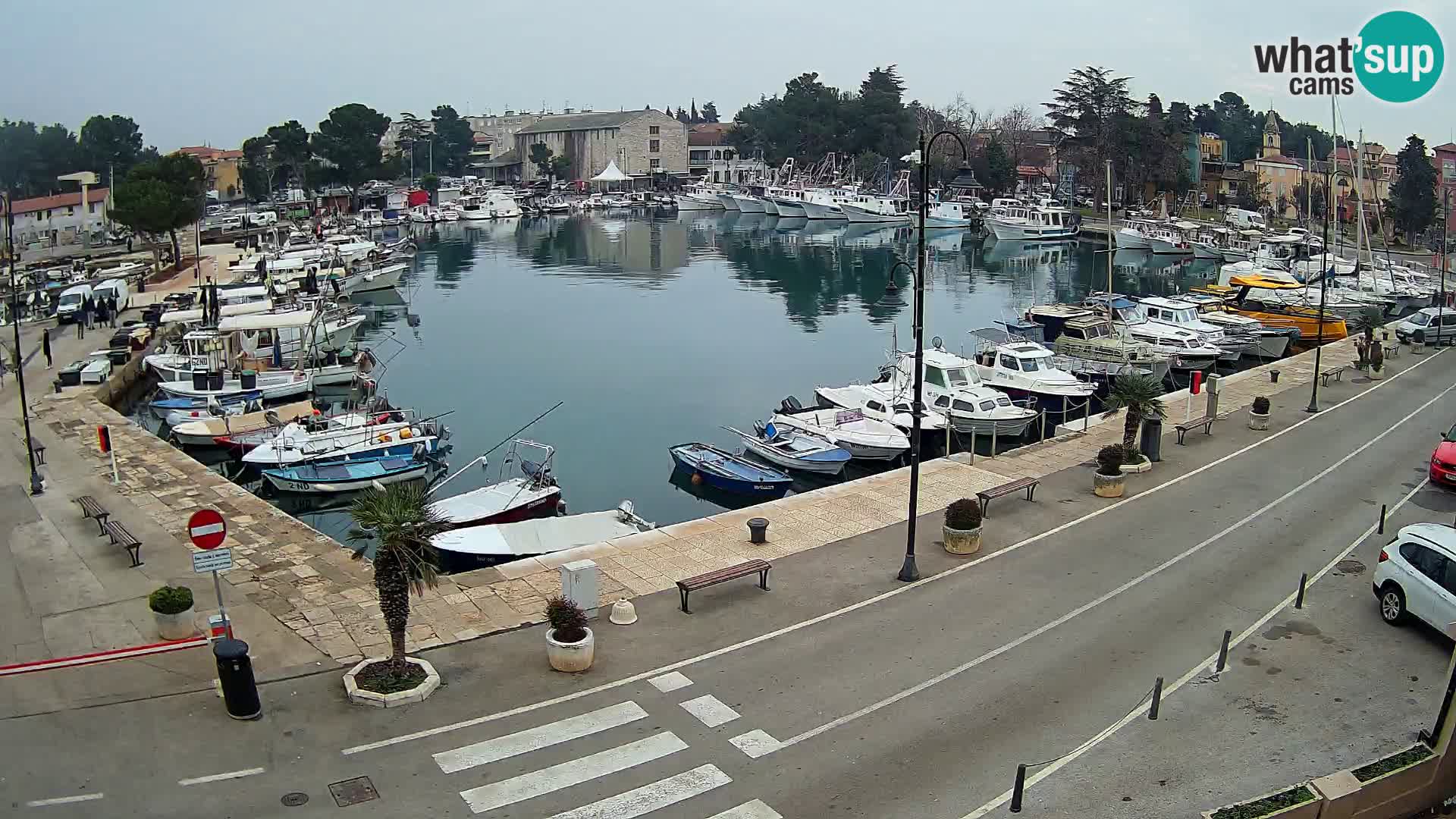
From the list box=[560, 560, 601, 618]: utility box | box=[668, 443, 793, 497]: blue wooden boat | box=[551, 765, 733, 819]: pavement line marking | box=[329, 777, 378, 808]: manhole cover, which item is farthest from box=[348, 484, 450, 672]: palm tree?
box=[668, 443, 793, 497]: blue wooden boat

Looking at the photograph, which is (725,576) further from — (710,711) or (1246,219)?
(1246,219)

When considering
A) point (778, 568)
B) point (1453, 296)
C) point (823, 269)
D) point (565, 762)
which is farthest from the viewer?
point (823, 269)

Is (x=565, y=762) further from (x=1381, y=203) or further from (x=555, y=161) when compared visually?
(x=555, y=161)

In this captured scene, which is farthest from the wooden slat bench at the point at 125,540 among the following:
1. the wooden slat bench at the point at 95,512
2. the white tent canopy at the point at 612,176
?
the white tent canopy at the point at 612,176

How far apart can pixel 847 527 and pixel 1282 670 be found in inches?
345

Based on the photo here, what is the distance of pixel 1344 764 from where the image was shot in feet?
42.7

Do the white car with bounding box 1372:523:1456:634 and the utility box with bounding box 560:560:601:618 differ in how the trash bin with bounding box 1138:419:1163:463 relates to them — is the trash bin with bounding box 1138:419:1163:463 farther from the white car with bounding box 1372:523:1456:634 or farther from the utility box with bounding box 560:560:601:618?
the utility box with bounding box 560:560:601:618

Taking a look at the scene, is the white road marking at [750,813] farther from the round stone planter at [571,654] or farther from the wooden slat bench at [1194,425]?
the wooden slat bench at [1194,425]

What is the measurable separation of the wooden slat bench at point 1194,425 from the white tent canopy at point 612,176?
14292 cm

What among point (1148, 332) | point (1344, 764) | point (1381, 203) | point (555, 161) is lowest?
point (1344, 764)

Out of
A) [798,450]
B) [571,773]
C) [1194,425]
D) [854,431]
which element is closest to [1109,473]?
[1194,425]

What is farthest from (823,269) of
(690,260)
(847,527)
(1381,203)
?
(847,527)

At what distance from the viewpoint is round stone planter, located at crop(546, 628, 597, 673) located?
15266mm

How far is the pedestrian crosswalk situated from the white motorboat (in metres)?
20.0
